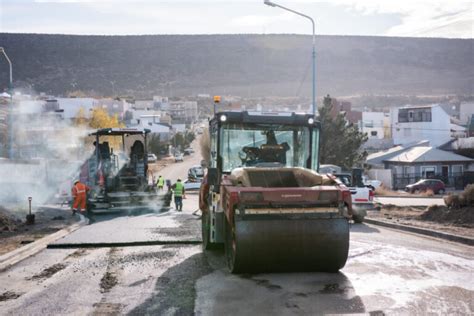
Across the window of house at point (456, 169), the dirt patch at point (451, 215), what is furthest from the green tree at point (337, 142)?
the dirt patch at point (451, 215)

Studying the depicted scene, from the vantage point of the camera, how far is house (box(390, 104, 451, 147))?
60.0 metres

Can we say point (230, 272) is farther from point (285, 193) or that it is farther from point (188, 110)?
point (188, 110)

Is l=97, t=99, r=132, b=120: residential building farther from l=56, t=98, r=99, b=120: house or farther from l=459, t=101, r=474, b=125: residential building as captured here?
l=459, t=101, r=474, b=125: residential building

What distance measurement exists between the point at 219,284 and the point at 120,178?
1475cm

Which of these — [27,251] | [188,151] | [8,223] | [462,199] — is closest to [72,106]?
[188,151]

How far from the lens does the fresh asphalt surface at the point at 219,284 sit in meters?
7.34

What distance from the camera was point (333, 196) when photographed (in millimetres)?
8758

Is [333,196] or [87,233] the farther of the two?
[87,233]

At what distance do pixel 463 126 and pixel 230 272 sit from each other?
2483 inches

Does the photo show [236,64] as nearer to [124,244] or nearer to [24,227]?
[24,227]

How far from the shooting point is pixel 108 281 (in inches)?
356

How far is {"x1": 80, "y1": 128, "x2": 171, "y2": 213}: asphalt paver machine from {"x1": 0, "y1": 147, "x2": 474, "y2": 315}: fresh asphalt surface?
9.34 metres

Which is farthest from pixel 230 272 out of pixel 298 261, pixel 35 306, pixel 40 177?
pixel 40 177

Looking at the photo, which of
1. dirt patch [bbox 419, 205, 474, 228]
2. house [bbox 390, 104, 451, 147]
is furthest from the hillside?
dirt patch [bbox 419, 205, 474, 228]
